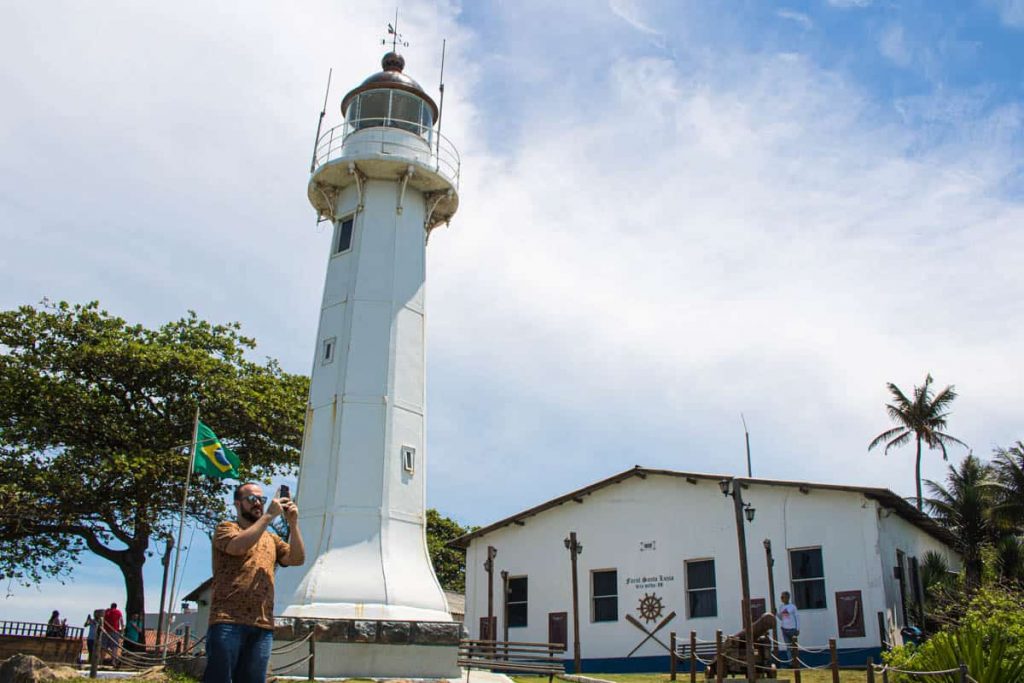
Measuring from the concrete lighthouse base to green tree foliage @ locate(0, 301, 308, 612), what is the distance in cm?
1210

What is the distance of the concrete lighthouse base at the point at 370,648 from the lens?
579 inches

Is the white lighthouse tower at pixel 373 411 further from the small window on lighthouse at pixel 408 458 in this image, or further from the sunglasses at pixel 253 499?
the sunglasses at pixel 253 499

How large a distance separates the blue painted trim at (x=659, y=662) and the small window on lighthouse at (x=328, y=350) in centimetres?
1016

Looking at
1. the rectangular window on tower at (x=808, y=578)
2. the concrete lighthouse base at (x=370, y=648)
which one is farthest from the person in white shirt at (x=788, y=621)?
the concrete lighthouse base at (x=370, y=648)

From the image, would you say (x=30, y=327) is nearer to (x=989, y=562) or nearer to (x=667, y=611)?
(x=667, y=611)

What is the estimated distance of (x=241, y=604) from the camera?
17.6 ft

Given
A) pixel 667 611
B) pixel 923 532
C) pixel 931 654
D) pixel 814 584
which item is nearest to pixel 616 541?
pixel 667 611

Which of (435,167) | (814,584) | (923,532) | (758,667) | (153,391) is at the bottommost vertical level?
(758,667)

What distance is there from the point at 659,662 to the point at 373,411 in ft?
35.4

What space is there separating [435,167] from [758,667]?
12276mm

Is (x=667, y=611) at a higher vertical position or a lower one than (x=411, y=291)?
lower

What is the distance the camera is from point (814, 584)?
21.5 m

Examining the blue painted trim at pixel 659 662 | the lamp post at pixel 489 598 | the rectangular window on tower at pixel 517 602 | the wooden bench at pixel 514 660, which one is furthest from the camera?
the rectangular window on tower at pixel 517 602

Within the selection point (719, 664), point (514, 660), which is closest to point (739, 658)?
point (719, 664)
